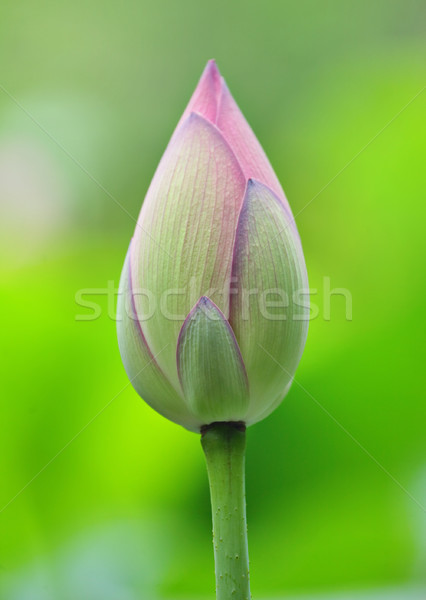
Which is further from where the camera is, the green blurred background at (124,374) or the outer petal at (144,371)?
the green blurred background at (124,374)

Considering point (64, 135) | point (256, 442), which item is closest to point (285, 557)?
point (256, 442)

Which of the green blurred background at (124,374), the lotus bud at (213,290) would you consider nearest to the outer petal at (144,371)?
the lotus bud at (213,290)

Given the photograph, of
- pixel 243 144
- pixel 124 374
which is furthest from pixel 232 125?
Result: pixel 124 374

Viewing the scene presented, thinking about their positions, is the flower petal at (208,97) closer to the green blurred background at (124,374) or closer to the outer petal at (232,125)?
the outer petal at (232,125)

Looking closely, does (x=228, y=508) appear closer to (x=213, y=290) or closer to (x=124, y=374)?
(x=213, y=290)

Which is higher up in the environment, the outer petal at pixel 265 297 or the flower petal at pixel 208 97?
the flower petal at pixel 208 97

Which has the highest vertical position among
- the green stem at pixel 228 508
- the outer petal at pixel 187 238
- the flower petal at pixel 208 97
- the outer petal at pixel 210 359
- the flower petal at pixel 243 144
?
the flower petal at pixel 208 97
